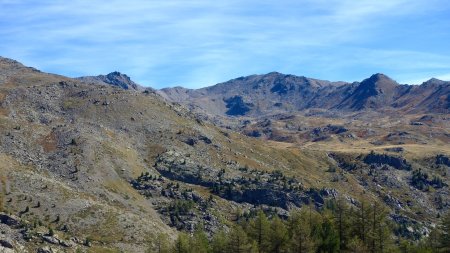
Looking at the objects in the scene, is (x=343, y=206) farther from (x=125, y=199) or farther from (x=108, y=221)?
(x=125, y=199)

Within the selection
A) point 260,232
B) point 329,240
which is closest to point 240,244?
point 260,232

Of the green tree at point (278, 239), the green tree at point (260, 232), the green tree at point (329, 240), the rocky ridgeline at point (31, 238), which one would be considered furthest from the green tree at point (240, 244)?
the rocky ridgeline at point (31, 238)

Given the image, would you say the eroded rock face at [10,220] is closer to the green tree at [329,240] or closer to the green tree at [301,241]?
the green tree at [301,241]

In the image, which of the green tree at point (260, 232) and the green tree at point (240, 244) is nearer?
the green tree at point (240, 244)

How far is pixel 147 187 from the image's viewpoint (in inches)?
7594

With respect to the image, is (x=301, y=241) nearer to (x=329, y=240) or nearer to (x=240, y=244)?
(x=329, y=240)

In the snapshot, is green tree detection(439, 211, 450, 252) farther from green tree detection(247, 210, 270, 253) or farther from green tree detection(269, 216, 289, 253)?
green tree detection(247, 210, 270, 253)

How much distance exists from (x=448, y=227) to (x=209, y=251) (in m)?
45.0

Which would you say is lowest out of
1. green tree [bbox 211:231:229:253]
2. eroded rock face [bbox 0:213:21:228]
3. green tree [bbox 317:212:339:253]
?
eroded rock face [bbox 0:213:21:228]

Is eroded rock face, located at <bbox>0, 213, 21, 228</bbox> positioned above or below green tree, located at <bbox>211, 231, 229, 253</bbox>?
below

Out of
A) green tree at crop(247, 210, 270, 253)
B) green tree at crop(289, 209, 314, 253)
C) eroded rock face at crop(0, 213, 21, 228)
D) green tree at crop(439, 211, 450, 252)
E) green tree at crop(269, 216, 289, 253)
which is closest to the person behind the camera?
green tree at crop(289, 209, 314, 253)

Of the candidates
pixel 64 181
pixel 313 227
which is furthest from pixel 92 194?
pixel 313 227

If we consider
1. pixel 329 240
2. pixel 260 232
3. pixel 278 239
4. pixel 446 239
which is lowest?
pixel 329 240

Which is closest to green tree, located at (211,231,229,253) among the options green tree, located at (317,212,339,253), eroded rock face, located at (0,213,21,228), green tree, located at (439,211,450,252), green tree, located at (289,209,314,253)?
green tree, located at (289,209,314,253)
